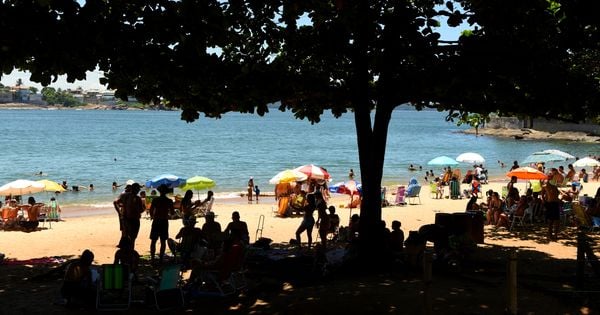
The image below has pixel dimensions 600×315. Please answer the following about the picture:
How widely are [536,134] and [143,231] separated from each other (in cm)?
8669

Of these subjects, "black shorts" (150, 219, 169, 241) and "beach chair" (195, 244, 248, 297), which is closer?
"beach chair" (195, 244, 248, 297)

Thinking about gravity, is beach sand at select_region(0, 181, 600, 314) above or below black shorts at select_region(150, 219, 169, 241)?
below

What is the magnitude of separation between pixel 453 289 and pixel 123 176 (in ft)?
125

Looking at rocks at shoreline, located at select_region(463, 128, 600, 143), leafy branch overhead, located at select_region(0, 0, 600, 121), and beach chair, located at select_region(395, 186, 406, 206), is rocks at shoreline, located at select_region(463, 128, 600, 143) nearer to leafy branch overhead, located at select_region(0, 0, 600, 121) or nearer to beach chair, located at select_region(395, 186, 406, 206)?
beach chair, located at select_region(395, 186, 406, 206)

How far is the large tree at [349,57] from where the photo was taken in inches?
306

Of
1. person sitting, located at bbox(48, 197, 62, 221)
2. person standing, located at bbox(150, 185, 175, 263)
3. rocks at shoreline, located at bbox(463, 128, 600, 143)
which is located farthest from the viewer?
rocks at shoreline, located at bbox(463, 128, 600, 143)

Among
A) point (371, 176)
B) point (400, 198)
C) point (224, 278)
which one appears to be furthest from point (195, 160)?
point (224, 278)

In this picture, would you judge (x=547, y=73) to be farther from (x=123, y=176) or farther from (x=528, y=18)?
(x=123, y=176)

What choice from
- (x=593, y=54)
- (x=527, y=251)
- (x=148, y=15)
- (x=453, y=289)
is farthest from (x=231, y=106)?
(x=593, y=54)

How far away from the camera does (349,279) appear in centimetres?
927

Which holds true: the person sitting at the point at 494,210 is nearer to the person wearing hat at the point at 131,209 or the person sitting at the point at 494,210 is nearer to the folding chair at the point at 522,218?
the folding chair at the point at 522,218

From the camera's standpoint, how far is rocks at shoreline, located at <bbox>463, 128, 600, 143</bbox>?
275ft

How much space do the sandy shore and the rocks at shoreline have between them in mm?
66880

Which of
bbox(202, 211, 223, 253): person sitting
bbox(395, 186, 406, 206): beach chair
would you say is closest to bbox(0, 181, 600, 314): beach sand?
bbox(202, 211, 223, 253): person sitting
